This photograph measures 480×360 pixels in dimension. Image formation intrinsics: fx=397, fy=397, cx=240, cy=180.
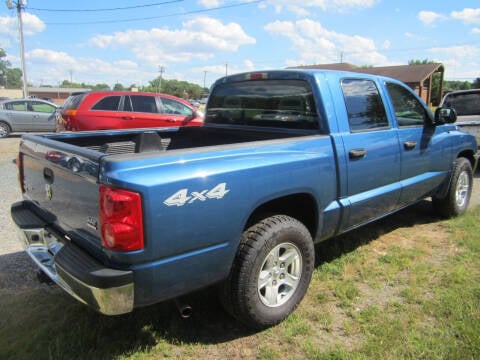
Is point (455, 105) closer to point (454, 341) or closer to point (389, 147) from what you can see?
point (389, 147)

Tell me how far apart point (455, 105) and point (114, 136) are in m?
8.22

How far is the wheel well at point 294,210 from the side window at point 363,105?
802 millimetres

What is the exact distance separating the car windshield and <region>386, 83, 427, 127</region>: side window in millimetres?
5491

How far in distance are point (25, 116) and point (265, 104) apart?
45.1ft

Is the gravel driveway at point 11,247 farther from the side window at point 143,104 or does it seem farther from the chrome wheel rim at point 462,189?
the side window at point 143,104

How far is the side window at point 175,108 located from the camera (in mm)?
9625

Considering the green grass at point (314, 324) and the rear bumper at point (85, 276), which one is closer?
the rear bumper at point (85, 276)

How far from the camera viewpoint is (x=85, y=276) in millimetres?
2076

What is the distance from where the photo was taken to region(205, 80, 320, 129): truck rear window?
3.37 meters

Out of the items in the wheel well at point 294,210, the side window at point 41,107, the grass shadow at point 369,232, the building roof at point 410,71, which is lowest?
the grass shadow at point 369,232

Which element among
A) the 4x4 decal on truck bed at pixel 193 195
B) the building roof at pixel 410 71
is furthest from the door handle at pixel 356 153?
the building roof at pixel 410 71

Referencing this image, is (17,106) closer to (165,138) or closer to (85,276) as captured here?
(165,138)

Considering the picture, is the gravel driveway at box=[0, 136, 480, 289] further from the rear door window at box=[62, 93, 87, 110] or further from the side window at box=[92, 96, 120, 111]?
the side window at box=[92, 96, 120, 111]

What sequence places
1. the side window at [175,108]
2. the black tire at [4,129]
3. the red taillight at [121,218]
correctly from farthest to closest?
the black tire at [4,129]
the side window at [175,108]
the red taillight at [121,218]
